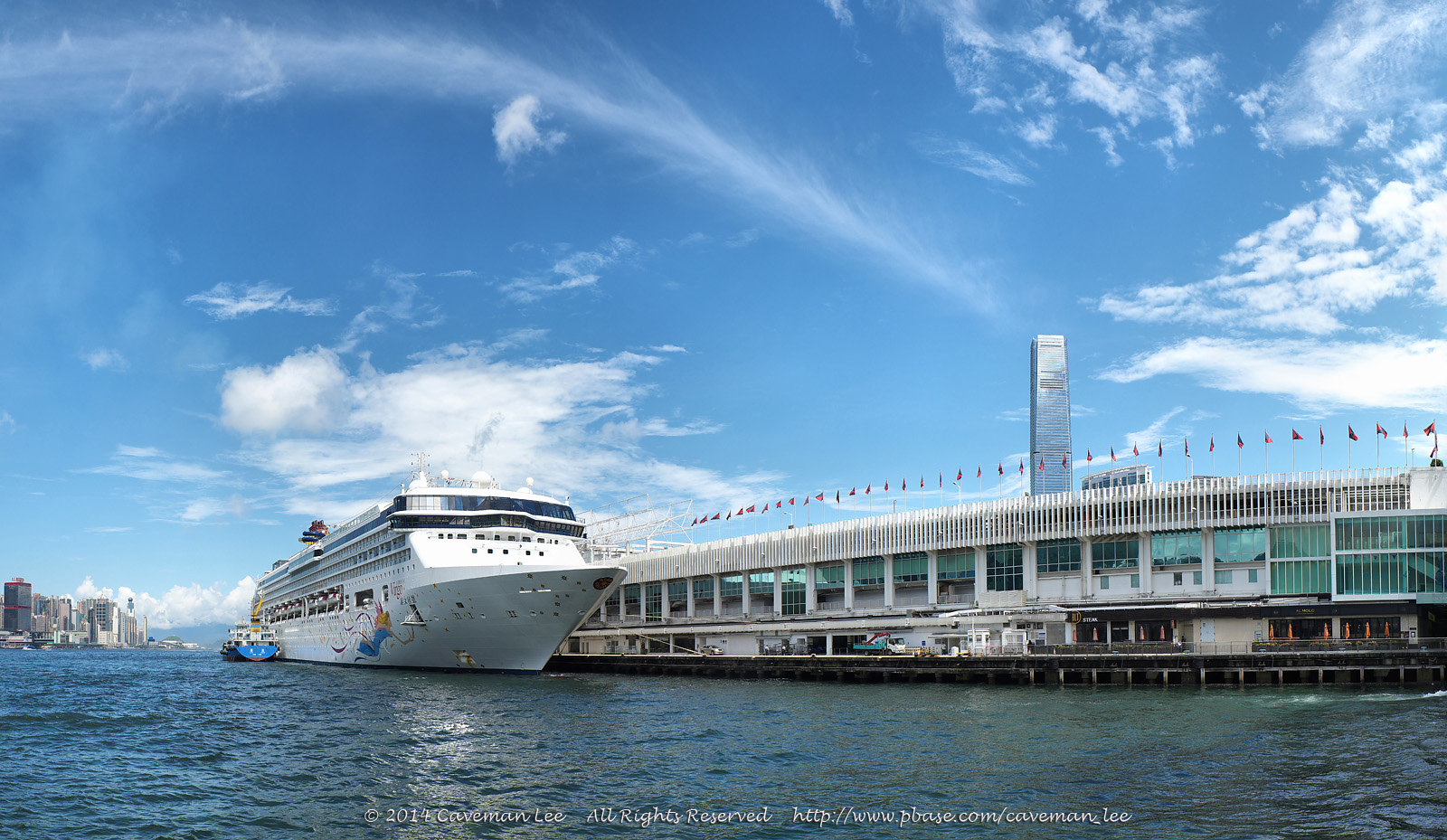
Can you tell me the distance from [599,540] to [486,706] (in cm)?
7384

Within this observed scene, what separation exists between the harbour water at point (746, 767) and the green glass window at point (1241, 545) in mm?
24166

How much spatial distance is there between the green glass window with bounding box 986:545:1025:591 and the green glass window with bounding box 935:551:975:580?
66.8 inches

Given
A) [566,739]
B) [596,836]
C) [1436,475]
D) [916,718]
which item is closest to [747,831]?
[596,836]

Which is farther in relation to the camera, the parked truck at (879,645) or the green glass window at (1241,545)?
the parked truck at (879,645)

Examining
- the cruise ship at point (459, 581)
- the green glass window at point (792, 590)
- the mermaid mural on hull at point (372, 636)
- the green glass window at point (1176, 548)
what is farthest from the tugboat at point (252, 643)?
the green glass window at point (1176, 548)

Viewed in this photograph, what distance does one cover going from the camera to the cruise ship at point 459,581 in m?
72.4

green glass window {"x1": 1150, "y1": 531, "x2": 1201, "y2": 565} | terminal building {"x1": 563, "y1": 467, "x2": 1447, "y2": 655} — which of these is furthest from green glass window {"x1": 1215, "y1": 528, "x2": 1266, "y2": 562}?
green glass window {"x1": 1150, "y1": 531, "x2": 1201, "y2": 565}

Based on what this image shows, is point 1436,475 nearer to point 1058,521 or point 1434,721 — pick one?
point 1058,521

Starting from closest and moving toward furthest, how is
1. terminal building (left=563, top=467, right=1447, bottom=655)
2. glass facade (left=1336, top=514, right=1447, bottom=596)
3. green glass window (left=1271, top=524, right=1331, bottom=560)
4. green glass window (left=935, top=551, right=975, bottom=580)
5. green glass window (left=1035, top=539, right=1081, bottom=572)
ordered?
glass facade (left=1336, top=514, right=1447, bottom=596) → terminal building (left=563, top=467, right=1447, bottom=655) → green glass window (left=1271, top=524, right=1331, bottom=560) → green glass window (left=1035, top=539, right=1081, bottom=572) → green glass window (left=935, top=551, right=975, bottom=580)

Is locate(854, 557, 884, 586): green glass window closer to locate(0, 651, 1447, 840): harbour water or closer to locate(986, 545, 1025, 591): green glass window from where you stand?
locate(986, 545, 1025, 591): green glass window

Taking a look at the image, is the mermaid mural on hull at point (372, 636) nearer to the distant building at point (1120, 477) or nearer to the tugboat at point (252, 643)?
the tugboat at point (252, 643)

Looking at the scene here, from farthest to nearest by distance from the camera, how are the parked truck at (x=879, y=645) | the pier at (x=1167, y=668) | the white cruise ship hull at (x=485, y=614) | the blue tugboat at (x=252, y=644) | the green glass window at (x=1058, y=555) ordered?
the blue tugboat at (x=252, y=644), the green glass window at (x=1058, y=555), the parked truck at (x=879, y=645), the white cruise ship hull at (x=485, y=614), the pier at (x=1167, y=668)

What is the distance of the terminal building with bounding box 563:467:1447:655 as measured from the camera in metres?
75.6

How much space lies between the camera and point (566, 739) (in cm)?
4056
